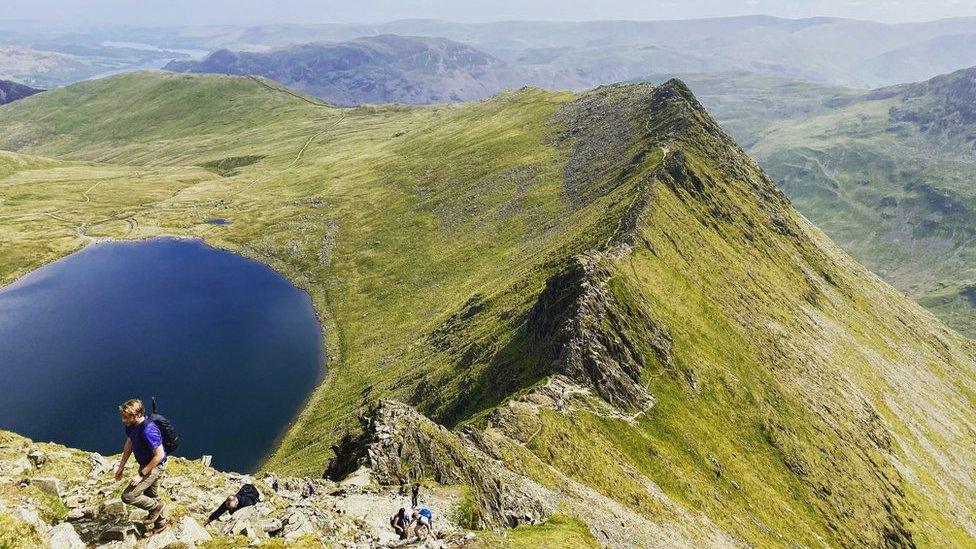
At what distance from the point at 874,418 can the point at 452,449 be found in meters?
87.9

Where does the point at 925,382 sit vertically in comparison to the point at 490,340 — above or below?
below

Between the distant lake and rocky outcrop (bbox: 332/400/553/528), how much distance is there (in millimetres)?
53748

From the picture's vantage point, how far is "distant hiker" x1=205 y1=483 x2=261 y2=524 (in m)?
24.5

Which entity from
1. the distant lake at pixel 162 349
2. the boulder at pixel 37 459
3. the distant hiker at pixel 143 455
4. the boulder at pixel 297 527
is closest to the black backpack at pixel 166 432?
the distant hiker at pixel 143 455

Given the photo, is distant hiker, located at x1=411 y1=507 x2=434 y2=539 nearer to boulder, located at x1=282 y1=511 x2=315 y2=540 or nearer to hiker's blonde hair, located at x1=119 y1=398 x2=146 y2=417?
boulder, located at x1=282 y1=511 x2=315 y2=540

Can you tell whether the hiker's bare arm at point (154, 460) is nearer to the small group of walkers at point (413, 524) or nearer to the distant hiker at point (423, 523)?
the small group of walkers at point (413, 524)

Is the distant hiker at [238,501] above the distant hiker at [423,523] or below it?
above

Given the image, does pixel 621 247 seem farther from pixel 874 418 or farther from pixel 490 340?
pixel 874 418

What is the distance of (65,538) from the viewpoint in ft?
60.2

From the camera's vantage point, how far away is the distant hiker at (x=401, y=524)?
2884cm

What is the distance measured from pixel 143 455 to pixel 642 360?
61123 mm

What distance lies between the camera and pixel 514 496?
43.4 metres

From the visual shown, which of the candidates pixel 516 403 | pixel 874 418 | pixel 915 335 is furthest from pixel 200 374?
pixel 915 335

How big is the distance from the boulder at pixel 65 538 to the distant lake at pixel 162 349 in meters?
74.1
